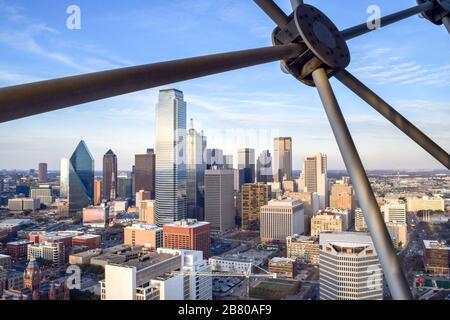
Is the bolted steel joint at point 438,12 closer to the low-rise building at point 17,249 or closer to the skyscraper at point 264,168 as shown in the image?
the low-rise building at point 17,249

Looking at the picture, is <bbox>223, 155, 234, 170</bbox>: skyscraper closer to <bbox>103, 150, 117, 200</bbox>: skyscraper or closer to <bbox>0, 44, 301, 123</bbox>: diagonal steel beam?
<bbox>103, 150, 117, 200</bbox>: skyscraper

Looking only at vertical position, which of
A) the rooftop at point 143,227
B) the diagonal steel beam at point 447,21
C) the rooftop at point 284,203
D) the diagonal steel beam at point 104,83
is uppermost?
the diagonal steel beam at point 447,21

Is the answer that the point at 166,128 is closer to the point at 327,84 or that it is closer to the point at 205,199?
the point at 205,199

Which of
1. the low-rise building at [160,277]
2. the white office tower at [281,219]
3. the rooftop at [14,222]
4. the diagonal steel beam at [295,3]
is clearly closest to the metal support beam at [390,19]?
the diagonal steel beam at [295,3]

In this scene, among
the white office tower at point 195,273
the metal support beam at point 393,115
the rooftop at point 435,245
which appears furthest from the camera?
the rooftop at point 435,245

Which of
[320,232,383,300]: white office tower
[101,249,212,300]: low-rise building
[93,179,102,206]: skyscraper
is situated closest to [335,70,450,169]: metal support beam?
[101,249,212,300]: low-rise building
